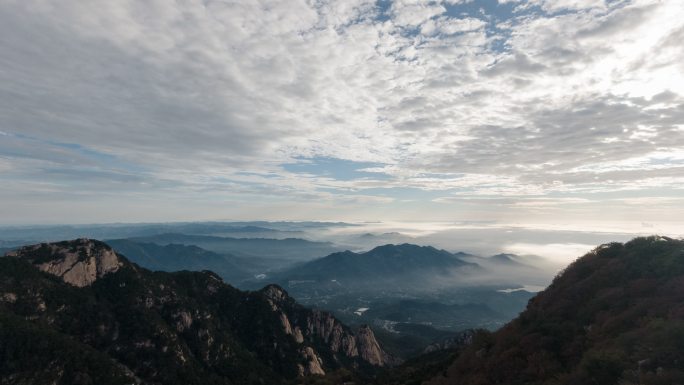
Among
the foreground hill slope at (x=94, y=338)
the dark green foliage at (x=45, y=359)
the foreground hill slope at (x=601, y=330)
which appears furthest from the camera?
the foreground hill slope at (x=94, y=338)

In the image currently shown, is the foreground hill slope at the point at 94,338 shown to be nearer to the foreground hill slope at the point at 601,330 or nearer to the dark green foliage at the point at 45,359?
the dark green foliage at the point at 45,359

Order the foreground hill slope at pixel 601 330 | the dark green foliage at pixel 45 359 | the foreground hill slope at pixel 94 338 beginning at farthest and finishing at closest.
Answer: the foreground hill slope at pixel 94 338, the dark green foliage at pixel 45 359, the foreground hill slope at pixel 601 330

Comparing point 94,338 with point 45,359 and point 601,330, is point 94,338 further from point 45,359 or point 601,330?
point 601,330

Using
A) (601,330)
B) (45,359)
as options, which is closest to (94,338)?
(45,359)

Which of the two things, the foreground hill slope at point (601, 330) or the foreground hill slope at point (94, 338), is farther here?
the foreground hill slope at point (94, 338)

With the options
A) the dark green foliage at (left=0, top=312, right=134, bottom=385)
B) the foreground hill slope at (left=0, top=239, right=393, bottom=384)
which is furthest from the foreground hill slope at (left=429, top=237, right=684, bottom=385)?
the foreground hill slope at (left=0, top=239, right=393, bottom=384)

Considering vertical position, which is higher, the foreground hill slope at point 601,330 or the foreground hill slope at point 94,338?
the foreground hill slope at point 601,330

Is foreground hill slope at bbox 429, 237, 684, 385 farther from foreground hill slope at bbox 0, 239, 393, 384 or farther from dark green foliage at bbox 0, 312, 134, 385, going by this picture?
foreground hill slope at bbox 0, 239, 393, 384

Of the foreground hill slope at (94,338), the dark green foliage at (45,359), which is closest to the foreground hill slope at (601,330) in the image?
the dark green foliage at (45,359)

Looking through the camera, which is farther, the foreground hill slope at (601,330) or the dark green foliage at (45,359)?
the dark green foliage at (45,359)
